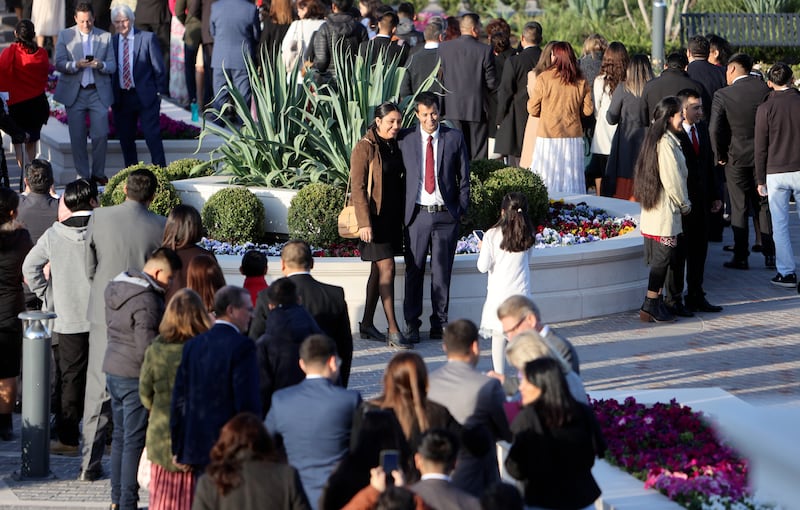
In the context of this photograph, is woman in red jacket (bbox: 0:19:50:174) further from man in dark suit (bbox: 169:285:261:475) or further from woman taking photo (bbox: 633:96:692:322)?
man in dark suit (bbox: 169:285:261:475)

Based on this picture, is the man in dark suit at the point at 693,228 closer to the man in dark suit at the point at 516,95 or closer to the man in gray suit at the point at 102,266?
the man in dark suit at the point at 516,95

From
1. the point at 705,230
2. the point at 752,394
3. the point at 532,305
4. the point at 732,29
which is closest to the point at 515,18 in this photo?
the point at 732,29

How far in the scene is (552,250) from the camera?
1157cm

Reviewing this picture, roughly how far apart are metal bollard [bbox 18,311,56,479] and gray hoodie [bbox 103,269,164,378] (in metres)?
0.86

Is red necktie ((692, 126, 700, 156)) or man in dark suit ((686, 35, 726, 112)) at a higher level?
man in dark suit ((686, 35, 726, 112))

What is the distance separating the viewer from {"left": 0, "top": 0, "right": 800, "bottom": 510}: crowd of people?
5453 mm

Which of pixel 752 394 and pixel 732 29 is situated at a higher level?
pixel 732 29

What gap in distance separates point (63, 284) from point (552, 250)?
15.6 ft

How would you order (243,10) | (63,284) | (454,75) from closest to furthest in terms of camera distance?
(63,284)
(454,75)
(243,10)

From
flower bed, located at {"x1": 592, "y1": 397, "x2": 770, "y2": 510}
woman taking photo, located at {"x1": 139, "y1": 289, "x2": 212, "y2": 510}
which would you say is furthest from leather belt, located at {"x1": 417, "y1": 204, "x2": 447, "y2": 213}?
woman taking photo, located at {"x1": 139, "y1": 289, "x2": 212, "y2": 510}

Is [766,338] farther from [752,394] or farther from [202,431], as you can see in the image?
[202,431]

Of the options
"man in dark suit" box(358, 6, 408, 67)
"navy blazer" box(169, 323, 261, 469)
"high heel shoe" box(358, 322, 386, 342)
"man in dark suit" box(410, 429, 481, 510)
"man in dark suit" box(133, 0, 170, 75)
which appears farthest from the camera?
"man in dark suit" box(133, 0, 170, 75)

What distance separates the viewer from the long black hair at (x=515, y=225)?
8883 millimetres

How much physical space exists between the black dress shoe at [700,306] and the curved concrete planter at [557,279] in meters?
0.47
